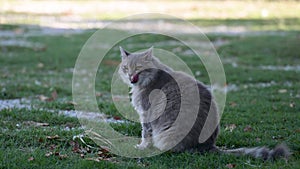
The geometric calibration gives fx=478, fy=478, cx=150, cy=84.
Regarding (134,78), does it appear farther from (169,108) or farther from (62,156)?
(62,156)

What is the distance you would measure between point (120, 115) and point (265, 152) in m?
2.81

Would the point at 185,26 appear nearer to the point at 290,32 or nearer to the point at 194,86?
the point at 290,32

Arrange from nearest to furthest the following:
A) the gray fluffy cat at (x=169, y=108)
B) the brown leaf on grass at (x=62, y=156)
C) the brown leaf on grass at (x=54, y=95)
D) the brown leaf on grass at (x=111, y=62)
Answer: the brown leaf on grass at (x=62, y=156) < the gray fluffy cat at (x=169, y=108) < the brown leaf on grass at (x=54, y=95) < the brown leaf on grass at (x=111, y=62)

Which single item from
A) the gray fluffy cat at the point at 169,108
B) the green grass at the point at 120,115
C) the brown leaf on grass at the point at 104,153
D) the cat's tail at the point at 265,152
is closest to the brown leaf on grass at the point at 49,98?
the green grass at the point at 120,115

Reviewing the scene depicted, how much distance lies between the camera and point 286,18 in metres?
20.8

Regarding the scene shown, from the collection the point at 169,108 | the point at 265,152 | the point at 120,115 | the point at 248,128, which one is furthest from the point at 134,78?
the point at 248,128

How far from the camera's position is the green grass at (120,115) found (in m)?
5.34

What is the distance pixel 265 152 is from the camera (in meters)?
5.43

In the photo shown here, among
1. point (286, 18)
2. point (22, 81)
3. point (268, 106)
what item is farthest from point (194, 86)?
point (286, 18)

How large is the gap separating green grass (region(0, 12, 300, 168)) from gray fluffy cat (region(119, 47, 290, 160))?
154mm

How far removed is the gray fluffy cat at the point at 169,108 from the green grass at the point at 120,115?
0.15 metres

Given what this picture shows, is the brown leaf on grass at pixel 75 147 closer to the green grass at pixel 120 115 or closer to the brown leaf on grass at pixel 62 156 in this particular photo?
the green grass at pixel 120 115

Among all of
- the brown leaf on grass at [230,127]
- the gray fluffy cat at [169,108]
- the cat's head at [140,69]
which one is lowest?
the brown leaf on grass at [230,127]

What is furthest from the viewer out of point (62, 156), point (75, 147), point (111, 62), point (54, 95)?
point (111, 62)
